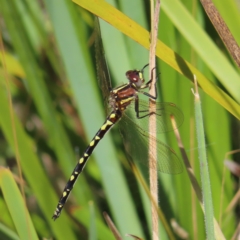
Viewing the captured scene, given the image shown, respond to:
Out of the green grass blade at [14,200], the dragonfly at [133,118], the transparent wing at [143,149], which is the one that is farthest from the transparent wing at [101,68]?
the green grass blade at [14,200]

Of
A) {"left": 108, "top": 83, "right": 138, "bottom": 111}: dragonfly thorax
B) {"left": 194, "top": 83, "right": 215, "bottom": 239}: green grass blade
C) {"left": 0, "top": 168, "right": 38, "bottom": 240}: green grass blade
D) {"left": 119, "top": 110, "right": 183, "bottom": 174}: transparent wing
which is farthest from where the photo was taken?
{"left": 108, "top": 83, "right": 138, "bottom": 111}: dragonfly thorax

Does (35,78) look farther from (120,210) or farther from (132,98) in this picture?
(120,210)

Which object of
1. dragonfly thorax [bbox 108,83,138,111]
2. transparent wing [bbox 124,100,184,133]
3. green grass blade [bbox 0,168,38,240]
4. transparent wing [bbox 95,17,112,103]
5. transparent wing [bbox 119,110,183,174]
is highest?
transparent wing [bbox 95,17,112,103]

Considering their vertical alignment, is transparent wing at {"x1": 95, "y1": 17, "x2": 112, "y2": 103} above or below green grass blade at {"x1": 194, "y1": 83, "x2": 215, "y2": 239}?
above

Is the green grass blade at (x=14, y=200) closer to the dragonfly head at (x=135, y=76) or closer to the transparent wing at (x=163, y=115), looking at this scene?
the transparent wing at (x=163, y=115)

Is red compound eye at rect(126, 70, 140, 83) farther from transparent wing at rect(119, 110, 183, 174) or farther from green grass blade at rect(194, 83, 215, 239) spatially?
green grass blade at rect(194, 83, 215, 239)

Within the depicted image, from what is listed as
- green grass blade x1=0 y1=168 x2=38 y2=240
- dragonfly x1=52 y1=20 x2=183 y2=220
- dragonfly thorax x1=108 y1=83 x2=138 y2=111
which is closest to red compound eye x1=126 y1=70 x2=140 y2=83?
dragonfly x1=52 y1=20 x2=183 y2=220

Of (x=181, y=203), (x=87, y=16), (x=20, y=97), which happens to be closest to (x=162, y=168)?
(x=181, y=203)

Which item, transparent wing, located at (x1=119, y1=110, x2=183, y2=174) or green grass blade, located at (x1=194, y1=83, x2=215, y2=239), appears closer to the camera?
green grass blade, located at (x1=194, y1=83, x2=215, y2=239)

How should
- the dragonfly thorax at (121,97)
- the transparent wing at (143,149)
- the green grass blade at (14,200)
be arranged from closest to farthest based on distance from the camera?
1. the green grass blade at (14,200)
2. the transparent wing at (143,149)
3. the dragonfly thorax at (121,97)
